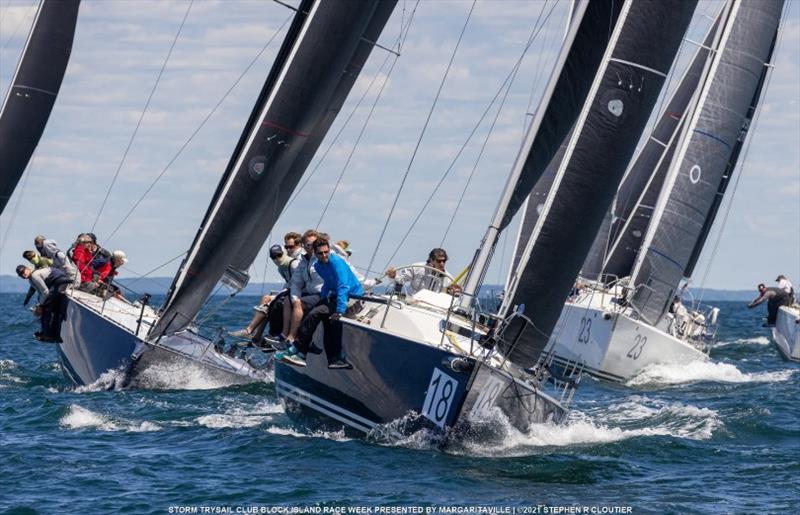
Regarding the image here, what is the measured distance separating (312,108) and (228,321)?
24.5m

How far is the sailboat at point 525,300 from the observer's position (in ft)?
41.2

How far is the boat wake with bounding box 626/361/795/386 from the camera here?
23.7 m

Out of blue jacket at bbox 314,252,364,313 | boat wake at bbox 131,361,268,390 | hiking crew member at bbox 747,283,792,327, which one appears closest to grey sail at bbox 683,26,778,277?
hiking crew member at bbox 747,283,792,327

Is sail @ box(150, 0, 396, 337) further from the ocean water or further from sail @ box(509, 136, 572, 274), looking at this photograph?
sail @ box(509, 136, 572, 274)

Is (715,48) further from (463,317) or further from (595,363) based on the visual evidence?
(463,317)

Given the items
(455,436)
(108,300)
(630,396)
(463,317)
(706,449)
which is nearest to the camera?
(455,436)

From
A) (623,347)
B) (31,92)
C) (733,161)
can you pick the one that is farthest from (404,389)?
(733,161)

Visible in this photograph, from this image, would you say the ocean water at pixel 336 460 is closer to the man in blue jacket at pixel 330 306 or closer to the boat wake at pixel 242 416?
the boat wake at pixel 242 416

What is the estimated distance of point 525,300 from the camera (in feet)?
44.0

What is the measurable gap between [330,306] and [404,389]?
1234mm

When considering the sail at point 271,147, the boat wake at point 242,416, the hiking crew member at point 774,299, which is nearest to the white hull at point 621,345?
the sail at point 271,147

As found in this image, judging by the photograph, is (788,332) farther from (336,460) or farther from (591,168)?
(336,460)

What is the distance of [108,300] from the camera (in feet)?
62.4

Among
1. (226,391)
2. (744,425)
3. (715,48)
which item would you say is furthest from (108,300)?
(715,48)
